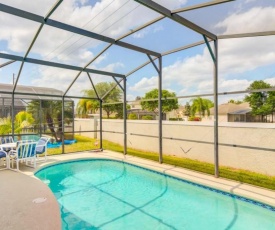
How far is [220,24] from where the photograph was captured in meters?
4.79

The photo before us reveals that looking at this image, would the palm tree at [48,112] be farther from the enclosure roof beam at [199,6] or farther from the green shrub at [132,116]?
the enclosure roof beam at [199,6]

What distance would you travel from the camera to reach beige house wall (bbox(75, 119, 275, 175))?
20.5 feet

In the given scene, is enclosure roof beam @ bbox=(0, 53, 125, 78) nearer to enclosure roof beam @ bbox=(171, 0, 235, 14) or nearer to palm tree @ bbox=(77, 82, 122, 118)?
enclosure roof beam @ bbox=(171, 0, 235, 14)

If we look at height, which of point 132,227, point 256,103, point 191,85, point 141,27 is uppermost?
point 141,27

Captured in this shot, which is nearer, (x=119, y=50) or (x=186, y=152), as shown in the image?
(x=119, y=50)

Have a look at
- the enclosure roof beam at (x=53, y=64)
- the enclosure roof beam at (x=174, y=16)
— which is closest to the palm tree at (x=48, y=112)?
the enclosure roof beam at (x=53, y=64)

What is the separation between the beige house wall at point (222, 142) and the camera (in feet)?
20.5

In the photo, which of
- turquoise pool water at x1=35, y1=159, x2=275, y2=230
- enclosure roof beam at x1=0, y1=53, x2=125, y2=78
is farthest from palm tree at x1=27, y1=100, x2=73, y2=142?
turquoise pool water at x1=35, y1=159, x2=275, y2=230

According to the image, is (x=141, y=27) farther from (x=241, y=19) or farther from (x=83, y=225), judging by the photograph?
(x=83, y=225)

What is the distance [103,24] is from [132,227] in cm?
438

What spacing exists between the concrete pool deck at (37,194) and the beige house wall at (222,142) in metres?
0.94

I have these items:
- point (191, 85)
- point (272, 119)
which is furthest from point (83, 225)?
point (191, 85)

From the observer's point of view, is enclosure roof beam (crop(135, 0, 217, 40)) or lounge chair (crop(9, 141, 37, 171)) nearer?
enclosure roof beam (crop(135, 0, 217, 40))

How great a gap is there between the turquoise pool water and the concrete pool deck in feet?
Result: 0.66
